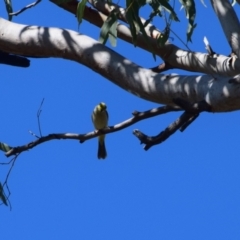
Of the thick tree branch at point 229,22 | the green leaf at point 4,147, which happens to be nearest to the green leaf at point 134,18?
the thick tree branch at point 229,22

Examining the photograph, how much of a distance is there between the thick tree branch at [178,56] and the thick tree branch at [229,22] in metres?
0.06

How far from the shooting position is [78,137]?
9.79 feet

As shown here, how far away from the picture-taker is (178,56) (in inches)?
123

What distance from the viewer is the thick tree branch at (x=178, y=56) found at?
2766 millimetres

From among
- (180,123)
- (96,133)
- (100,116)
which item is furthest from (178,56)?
(100,116)

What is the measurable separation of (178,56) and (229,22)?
487 millimetres

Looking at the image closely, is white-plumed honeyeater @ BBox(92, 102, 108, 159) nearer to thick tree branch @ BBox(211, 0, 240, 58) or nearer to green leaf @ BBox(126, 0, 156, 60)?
green leaf @ BBox(126, 0, 156, 60)

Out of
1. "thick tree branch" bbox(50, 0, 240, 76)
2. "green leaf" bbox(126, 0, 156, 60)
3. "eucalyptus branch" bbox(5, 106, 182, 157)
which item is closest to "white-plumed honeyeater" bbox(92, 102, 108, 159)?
"thick tree branch" bbox(50, 0, 240, 76)

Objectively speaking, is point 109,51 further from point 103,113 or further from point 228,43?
point 103,113

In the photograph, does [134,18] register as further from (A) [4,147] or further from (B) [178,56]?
(A) [4,147]

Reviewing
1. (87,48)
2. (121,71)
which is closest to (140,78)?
(121,71)

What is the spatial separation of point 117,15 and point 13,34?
0.49 metres

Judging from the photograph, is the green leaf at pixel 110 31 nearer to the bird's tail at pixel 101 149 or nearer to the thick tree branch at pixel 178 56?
the thick tree branch at pixel 178 56

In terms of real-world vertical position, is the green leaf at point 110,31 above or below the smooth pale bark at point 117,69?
above
